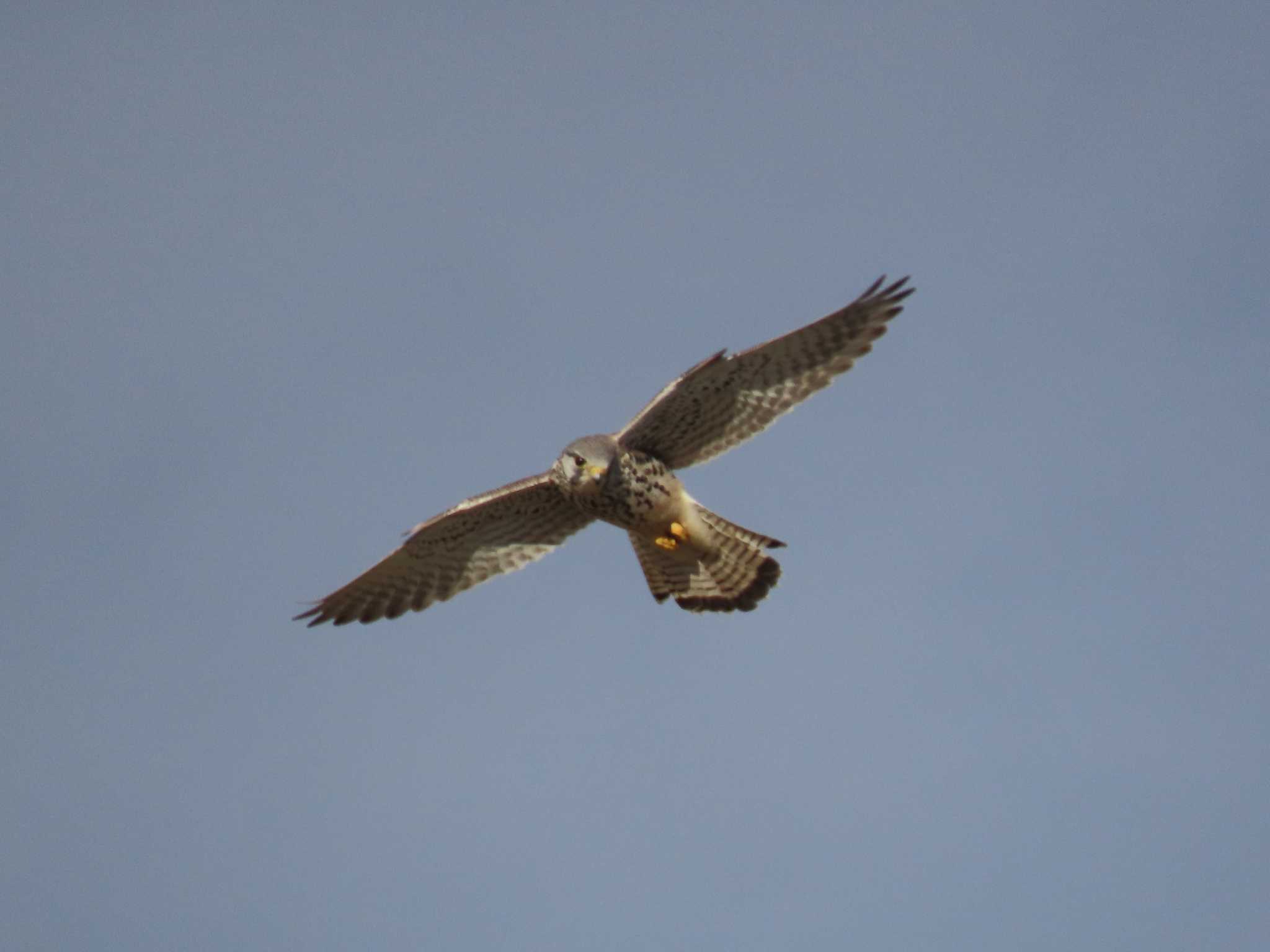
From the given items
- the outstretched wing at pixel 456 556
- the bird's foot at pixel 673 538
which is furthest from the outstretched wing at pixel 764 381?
the outstretched wing at pixel 456 556

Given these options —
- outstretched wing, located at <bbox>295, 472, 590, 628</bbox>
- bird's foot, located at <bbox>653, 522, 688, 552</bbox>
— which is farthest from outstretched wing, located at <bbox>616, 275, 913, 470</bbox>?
outstretched wing, located at <bbox>295, 472, 590, 628</bbox>

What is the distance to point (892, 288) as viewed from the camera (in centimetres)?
1479

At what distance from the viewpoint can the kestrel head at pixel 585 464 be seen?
47.5 feet

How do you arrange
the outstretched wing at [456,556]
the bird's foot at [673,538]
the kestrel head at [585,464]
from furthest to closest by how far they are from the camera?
the outstretched wing at [456,556]
the bird's foot at [673,538]
the kestrel head at [585,464]

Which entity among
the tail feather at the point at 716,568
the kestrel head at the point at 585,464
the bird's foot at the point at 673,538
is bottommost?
the tail feather at the point at 716,568

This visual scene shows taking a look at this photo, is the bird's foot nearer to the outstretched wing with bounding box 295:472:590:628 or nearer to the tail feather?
the tail feather

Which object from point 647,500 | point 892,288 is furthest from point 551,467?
point 892,288

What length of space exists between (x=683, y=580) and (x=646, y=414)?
1812mm

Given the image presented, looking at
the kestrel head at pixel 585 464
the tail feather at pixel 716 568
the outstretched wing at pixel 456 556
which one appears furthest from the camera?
A: the outstretched wing at pixel 456 556

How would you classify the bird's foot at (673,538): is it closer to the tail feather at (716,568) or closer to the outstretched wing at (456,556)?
the tail feather at (716,568)

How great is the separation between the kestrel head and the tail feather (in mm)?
961

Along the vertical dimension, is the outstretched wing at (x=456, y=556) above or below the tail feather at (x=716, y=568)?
above

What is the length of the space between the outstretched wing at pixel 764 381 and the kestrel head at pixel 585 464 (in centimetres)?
31

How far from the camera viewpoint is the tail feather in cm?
1524
